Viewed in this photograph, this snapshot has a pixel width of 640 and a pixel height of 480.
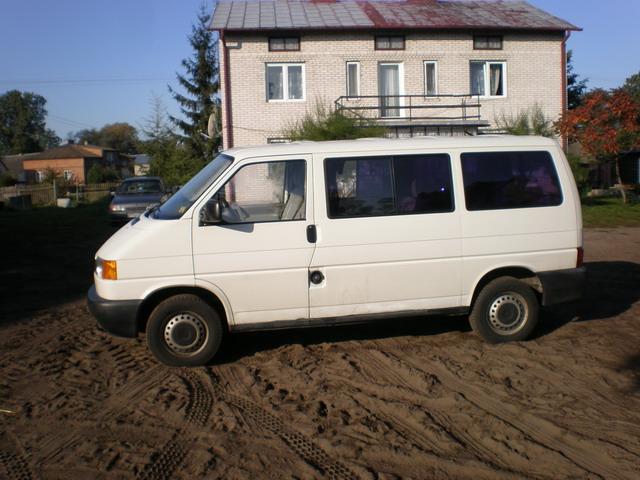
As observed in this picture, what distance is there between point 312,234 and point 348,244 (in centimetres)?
36

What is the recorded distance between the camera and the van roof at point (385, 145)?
658 centimetres

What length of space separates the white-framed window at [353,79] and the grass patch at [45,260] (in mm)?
9717

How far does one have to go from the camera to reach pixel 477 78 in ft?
82.9

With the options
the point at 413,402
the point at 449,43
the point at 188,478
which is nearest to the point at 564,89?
the point at 449,43

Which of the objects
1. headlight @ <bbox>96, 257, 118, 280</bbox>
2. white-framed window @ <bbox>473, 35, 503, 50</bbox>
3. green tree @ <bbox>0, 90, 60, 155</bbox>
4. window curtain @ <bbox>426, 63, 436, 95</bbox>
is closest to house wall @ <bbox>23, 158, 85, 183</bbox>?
green tree @ <bbox>0, 90, 60, 155</bbox>

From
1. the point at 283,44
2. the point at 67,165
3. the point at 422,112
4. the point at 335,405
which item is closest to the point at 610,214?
the point at 422,112

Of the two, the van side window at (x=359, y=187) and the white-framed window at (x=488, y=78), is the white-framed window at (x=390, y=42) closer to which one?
the white-framed window at (x=488, y=78)

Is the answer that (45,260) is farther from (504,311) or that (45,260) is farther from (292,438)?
(292,438)

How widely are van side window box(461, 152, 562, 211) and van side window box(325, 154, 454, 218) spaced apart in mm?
261

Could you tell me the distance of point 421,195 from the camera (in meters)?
6.75

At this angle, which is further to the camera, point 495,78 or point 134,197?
point 495,78

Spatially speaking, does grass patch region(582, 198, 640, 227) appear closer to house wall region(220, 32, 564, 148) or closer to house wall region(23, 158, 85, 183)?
house wall region(220, 32, 564, 148)

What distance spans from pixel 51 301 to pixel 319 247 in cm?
518

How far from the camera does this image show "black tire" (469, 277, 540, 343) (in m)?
6.99
